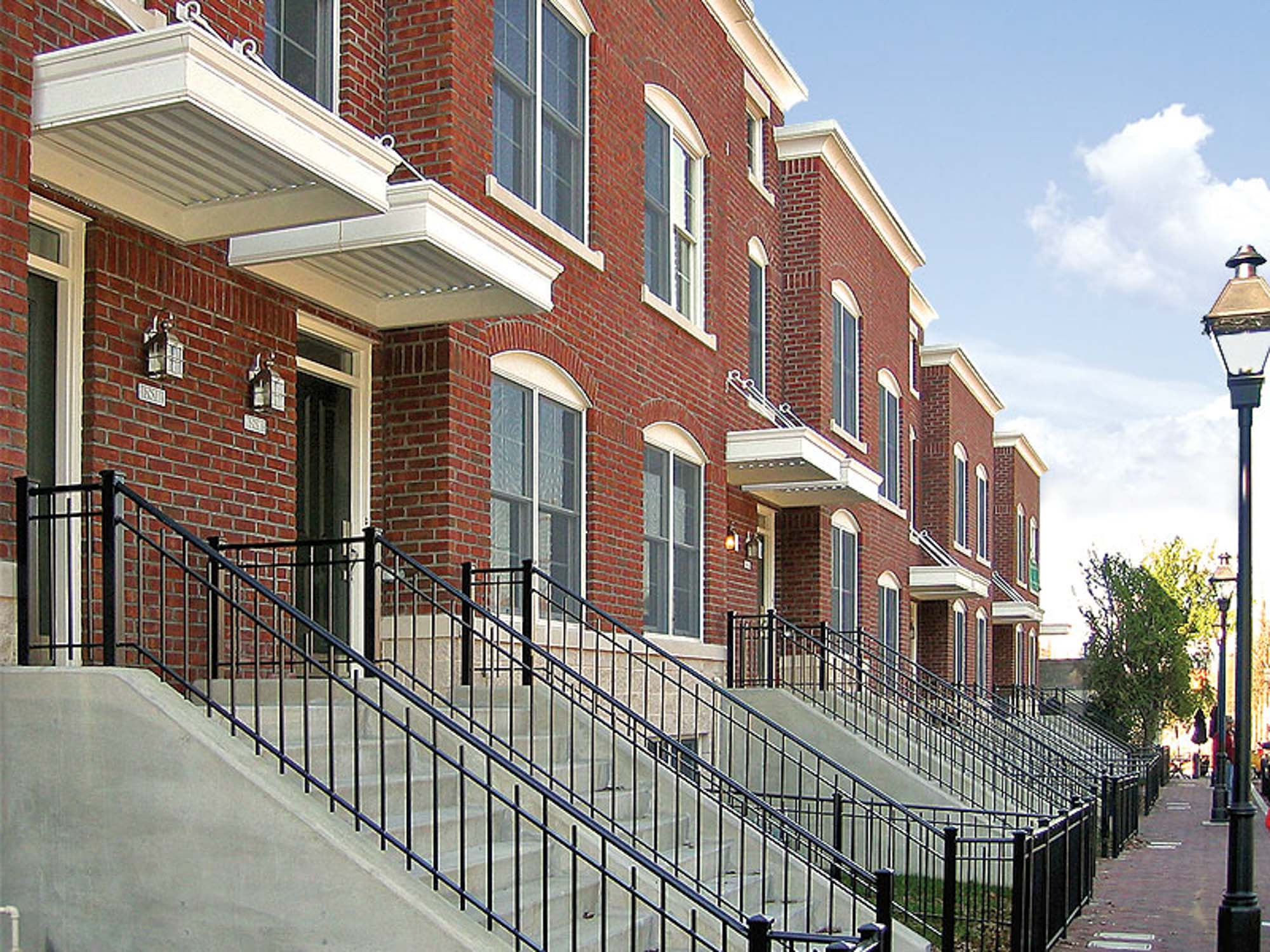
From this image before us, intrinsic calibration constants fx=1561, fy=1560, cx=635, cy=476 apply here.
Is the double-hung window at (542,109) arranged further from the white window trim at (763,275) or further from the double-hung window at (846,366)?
the double-hung window at (846,366)

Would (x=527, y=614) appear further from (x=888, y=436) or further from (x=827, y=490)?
(x=888, y=436)

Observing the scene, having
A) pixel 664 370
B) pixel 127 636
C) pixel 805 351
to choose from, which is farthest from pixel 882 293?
pixel 127 636

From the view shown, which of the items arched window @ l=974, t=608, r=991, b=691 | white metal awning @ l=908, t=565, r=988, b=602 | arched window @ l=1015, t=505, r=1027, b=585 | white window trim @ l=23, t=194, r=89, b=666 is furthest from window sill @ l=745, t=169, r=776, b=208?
arched window @ l=1015, t=505, r=1027, b=585

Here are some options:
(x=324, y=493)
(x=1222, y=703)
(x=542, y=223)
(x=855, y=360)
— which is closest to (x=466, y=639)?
(x=324, y=493)

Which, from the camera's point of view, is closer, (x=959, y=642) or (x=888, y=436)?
(x=888, y=436)

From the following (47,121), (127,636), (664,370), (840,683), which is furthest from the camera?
(840,683)

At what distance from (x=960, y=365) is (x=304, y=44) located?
24.5 meters

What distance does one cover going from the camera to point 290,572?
9711 mm

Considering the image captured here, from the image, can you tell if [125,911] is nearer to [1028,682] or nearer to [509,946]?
[509,946]

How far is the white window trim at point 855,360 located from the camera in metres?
21.4

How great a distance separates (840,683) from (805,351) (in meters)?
4.37

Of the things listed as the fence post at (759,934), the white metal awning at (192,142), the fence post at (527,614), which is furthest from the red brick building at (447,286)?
the fence post at (759,934)

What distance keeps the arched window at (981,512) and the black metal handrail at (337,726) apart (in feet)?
89.9

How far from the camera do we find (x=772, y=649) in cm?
1664
